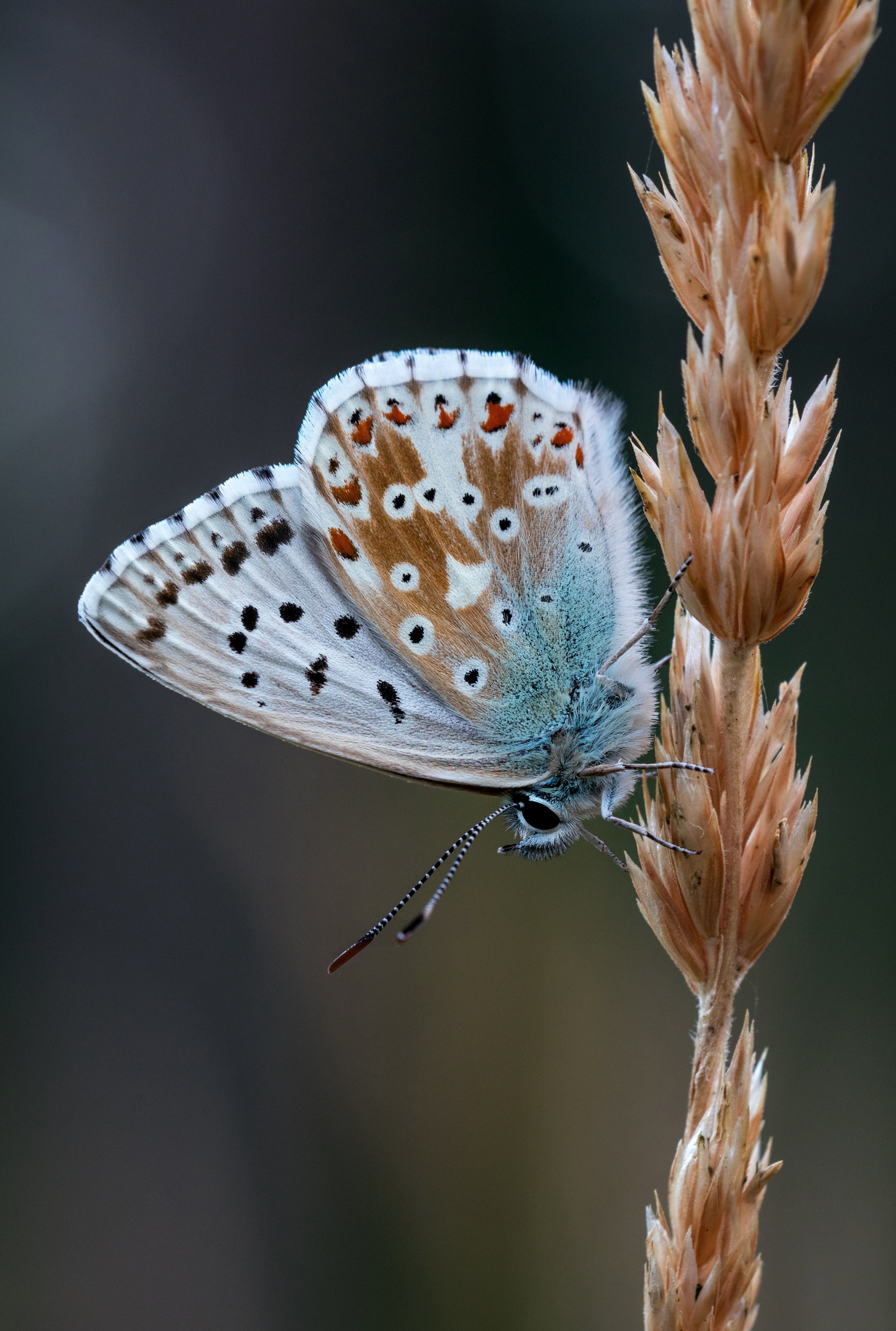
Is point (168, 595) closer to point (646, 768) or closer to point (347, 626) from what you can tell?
point (347, 626)

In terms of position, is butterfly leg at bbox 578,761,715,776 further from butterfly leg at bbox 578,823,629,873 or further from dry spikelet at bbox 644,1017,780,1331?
dry spikelet at bbox 644,1017,780,1331

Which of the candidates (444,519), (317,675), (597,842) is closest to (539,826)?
(597,842)

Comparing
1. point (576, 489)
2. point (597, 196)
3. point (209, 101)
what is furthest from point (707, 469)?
point (597, 196)

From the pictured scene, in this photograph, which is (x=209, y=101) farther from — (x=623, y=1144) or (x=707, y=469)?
(x=623, y=1144)

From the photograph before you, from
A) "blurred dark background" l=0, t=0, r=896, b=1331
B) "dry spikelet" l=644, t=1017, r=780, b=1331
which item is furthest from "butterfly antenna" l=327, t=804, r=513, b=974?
"blurred dark background" l=0, t=0, r=896, b=1331

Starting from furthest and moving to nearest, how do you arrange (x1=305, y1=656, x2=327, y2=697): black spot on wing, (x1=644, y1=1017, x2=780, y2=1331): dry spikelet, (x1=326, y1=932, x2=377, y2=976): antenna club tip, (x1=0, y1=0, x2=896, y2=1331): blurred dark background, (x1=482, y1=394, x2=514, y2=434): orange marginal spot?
1. (x1=0, y1=0, x2=896, y2=1331): blurred dark background
2. (x1=305, y1=656, x2=327, y2=697): black spot on wing
3. (x1=482, y1=394, x2=514, y2=434): orange marginal spot
4. (x1=326, y1=932, x2=377, y2=976): antenna club tip
5. (x1=644, y1=1017, x2=780, y2=1331): dry spikelet

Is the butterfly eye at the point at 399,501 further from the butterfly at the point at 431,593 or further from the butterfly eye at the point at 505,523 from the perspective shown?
the butterfly eye at the point at 505,523
